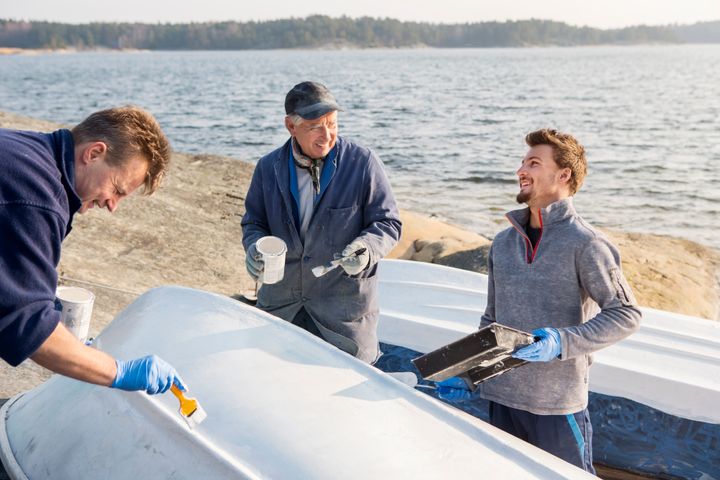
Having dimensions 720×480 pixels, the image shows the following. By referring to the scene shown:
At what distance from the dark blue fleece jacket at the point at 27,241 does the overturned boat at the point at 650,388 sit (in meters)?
2.64

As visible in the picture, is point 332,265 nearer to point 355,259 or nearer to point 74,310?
point 355,259

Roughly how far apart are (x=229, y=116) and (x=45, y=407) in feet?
94.4

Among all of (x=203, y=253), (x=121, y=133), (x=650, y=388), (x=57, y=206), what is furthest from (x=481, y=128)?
(x=57, y=206)

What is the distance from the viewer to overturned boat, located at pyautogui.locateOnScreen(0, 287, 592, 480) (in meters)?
2.06

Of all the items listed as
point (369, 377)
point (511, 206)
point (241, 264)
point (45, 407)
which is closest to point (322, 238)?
point (369, 377)

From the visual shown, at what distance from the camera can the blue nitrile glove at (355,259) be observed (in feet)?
9.60

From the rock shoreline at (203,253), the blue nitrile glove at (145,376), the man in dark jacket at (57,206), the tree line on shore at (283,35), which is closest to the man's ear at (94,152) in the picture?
the man in dark jacket at (57,206)

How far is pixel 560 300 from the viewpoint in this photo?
2.66 metres

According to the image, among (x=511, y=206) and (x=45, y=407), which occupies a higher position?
(x=45, y=407)

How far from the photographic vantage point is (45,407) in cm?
258

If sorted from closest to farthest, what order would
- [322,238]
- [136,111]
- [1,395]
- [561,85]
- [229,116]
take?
[136,111] < [322,238] < [1,395] < [229,116] < [561,85]

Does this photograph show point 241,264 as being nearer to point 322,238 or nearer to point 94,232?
point 94,232

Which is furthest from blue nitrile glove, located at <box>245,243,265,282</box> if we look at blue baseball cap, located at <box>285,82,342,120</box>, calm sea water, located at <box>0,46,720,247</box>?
calm sea water, located at <box>0,46,720,247</box>

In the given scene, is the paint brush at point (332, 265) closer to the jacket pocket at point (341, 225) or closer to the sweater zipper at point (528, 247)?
the jacket pocket at point (341, 225)
